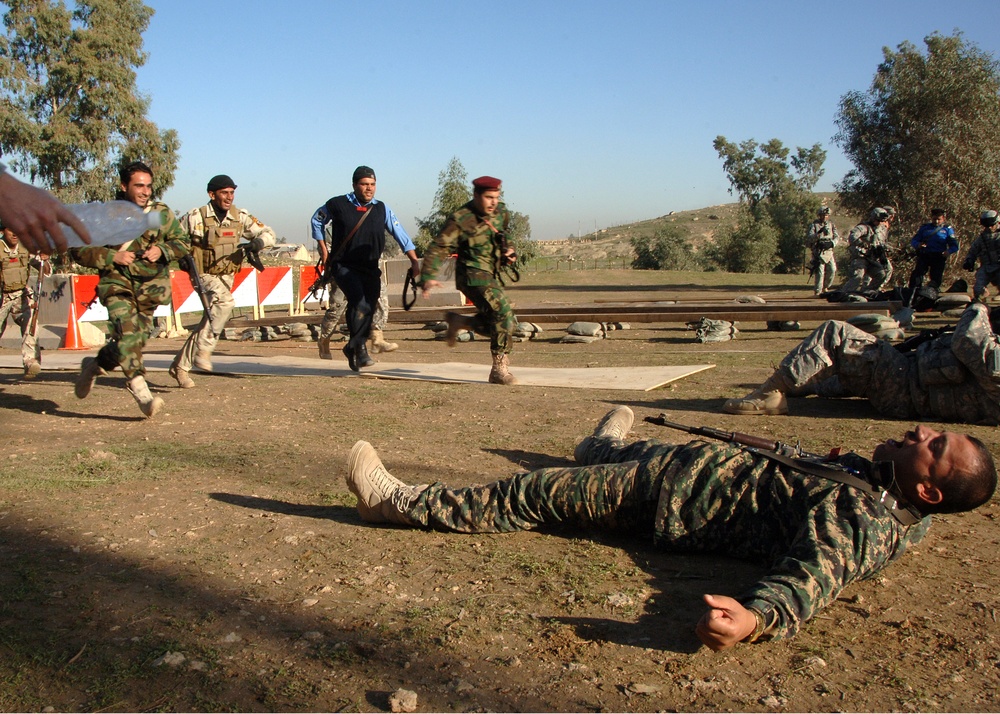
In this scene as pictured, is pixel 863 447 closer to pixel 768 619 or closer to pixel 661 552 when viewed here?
pixel 661 552

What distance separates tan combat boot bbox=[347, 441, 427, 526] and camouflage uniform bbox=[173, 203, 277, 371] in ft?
16.0

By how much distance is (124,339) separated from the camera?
6.84 m

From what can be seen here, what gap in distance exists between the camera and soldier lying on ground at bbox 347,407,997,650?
2955mm

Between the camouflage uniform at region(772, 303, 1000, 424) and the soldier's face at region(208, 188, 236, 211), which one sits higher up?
the soldier's face at region(208, 188, 236, 211)

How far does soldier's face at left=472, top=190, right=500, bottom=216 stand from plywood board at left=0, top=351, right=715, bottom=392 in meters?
1.70

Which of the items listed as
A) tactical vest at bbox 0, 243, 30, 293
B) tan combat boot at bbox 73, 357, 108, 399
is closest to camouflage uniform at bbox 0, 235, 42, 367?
tactical vest at bbox 0, 243, 30, 293

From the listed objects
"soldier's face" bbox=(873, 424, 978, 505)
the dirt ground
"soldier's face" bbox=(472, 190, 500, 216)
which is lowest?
the dirt ground

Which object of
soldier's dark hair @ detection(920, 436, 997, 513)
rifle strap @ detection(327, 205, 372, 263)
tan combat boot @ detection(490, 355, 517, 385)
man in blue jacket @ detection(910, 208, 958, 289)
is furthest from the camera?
man in blue jacket @ detection(910, 208, 958, 289)

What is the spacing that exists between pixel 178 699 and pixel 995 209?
95.3ft

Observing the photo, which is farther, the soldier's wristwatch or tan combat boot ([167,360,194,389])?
tan combat boot ([167,360,194,389])

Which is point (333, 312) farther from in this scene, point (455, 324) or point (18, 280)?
point (18, 280)

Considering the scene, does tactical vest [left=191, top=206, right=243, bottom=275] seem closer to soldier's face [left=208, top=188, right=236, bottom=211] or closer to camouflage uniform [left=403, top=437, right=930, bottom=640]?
soldier's face [left=208, top=188, right=236, bottom=211]

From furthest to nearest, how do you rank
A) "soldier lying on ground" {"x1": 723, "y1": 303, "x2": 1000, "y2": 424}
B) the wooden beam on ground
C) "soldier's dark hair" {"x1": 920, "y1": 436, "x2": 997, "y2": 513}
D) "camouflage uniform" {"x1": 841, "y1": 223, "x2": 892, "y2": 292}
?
"camouflage uniform" {"x1": 841, "y1": 223, "x2": 892, "y2": 292} < the wooden beam on ground < "soldier lying on ground" {"x1": 723, "y1": 303, "x2": 1000, "y2": 424} < "soldier's dark hair" {"x1": 920, "y1": 436, "x2": 997, "y2": 513}

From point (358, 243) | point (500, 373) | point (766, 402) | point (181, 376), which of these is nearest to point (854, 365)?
point (766, 402)
